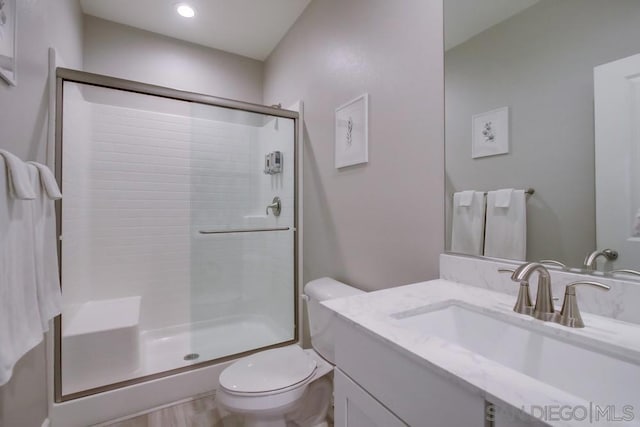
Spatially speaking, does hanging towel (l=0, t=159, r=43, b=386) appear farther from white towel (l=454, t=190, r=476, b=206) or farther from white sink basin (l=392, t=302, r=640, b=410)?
white towel (l=454, t=190, r=476, b=206)

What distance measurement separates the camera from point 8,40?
95 cm

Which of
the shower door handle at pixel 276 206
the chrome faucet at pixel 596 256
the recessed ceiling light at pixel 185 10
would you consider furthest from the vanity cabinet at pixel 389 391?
the recessed ceiling light at pixel 185 10

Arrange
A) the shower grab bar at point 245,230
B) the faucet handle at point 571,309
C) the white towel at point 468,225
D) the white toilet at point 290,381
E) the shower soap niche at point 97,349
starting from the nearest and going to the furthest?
the faucet handle at point 571,309
the white towel at point 468,225
the white toilet at point 290,381
the shower soap niche at point 97,349
the shower grab bar at point 245,230

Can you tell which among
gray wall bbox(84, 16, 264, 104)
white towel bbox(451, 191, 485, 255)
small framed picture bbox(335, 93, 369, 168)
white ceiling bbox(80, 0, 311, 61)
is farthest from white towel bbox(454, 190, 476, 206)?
gray wall bbox(84, 16, 264, 104)

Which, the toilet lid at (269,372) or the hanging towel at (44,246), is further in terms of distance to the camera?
the toilet lid at (269,372)

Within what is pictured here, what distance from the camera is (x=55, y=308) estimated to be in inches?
43.3

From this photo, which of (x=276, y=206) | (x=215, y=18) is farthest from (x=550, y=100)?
(x=215, y=18)

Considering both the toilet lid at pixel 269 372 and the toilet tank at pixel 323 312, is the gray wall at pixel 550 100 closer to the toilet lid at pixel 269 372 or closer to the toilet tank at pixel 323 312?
the toilet tank at pixel 323 312

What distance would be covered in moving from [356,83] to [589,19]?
0.98 meters

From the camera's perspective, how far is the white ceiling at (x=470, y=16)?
962mm

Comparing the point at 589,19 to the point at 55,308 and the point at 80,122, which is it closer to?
the point at 55,308

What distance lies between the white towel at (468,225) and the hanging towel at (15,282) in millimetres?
1406

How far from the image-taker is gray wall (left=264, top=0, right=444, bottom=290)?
1.17m

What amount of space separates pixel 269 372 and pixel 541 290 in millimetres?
1101
